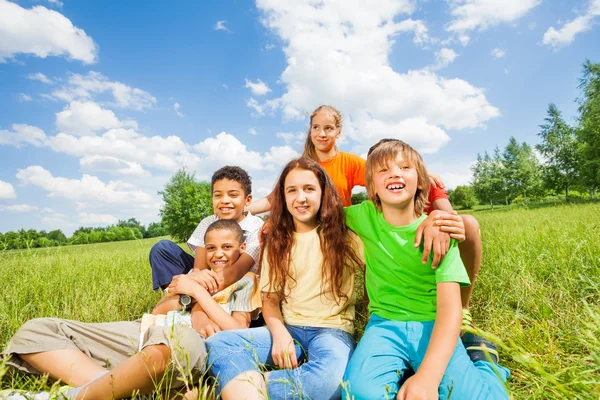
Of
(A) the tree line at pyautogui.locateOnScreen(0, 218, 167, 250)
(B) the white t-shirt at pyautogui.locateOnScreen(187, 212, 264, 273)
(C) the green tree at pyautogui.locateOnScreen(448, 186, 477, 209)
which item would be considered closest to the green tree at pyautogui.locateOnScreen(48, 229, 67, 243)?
(A) the tree line at pyautogui.locateOnScreen(0, 218, 167, 250)

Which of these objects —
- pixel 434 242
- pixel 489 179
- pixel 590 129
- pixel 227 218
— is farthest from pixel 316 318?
pixel 489 179

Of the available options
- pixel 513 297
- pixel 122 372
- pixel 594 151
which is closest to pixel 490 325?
pixel 513 297

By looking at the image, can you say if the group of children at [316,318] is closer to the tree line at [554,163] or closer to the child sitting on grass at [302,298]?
the child sitting on grass at [302,298]

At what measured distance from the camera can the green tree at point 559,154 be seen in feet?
108

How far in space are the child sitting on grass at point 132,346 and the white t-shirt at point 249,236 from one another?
156 millimetres

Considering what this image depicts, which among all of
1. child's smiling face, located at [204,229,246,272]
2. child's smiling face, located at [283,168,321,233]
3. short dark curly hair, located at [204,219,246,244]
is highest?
child's smiling face, located at [283,168,321,233]

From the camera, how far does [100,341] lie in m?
2.56

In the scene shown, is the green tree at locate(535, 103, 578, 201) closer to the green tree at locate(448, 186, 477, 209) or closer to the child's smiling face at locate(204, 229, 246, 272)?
the green tree at locate(448, 186, 477, 209)

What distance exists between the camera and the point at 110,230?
5925 centimetres

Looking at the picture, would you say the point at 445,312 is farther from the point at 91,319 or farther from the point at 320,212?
the point at 91,319

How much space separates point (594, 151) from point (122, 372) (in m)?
32.7

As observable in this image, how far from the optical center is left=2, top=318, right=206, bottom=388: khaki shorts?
2045 mm

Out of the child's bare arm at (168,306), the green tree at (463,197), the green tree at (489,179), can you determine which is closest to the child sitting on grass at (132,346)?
the child's bare arm at (168,306)

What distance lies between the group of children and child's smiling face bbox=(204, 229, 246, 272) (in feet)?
0.04
